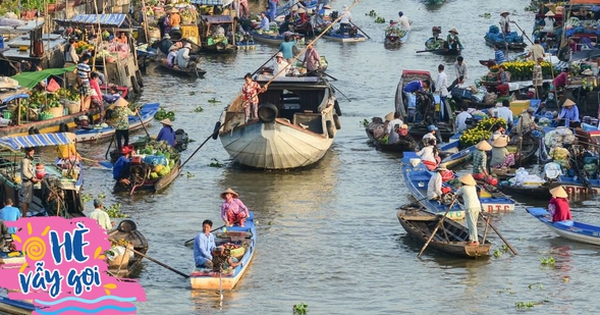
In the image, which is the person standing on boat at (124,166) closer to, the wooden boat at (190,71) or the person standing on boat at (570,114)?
the person standing on boat at (570,114)

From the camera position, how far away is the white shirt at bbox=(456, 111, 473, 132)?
38562 mm

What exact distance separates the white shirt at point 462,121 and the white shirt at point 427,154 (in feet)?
14.9

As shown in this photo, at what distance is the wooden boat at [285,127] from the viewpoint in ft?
115

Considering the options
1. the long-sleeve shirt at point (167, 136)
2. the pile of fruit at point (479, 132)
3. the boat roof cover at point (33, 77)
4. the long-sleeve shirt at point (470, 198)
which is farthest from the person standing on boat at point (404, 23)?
the long-sleeve shirt at point (470, 198)

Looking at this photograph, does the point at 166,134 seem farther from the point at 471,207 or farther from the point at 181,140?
the point at 471,207

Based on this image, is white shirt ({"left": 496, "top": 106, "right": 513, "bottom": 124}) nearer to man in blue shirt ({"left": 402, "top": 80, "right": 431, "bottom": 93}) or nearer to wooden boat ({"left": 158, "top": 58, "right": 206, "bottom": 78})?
man in blue shirt ({"left": 402, "top": 80, "right": 431, "bottom": 93})

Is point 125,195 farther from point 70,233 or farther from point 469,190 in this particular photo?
point 70,233

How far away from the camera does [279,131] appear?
114 feet

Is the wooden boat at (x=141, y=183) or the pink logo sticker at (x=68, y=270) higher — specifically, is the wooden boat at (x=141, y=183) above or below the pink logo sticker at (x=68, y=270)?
below

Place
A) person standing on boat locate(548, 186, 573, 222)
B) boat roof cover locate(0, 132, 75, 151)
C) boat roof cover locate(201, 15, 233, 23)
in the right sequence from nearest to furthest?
person standing on boat locate(548, 186, 573, 222) < boat roof cover locate(0, 132, 75, 151) < boat roof cover locate(201, 15, 233, 23)

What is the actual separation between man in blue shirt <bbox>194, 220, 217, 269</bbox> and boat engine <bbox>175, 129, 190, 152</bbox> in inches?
476

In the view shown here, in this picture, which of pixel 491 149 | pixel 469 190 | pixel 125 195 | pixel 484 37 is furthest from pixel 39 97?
pixel 484 37

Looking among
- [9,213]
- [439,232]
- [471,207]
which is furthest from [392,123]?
[9,213]

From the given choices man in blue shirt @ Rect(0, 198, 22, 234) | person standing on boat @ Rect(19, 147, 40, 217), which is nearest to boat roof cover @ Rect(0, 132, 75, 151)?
person standing on boat @ Rect(19, 147, 40, 217)
